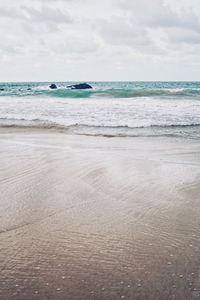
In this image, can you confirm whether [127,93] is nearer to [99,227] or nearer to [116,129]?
[116,129]

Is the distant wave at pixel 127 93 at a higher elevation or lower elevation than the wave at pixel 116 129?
higher

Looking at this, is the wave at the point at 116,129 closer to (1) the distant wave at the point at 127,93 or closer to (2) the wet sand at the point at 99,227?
(2) the wet sand at the point at 99,227

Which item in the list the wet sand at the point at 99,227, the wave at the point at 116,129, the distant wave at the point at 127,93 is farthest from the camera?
the distant wave at the point at 127,93

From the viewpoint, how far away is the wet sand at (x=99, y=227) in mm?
2982

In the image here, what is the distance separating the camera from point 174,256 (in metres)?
3.45

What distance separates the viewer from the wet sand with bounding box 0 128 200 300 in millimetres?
2982

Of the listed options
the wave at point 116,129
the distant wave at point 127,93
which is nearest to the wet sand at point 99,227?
the wave at point 116,129

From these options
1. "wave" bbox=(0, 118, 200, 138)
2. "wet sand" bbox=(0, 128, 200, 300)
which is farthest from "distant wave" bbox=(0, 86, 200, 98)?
"wet sand" bbox=(0, 128, 200, 300)

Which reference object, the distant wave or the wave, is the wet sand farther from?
the distant wave

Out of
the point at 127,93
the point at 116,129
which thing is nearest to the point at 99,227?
the point at 116,129

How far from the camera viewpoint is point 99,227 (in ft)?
13.6

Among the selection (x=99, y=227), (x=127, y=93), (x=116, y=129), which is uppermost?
(x=127, y=93)

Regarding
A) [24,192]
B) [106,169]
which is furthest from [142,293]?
[106,169]

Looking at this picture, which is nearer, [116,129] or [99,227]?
[99,227]
